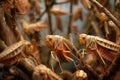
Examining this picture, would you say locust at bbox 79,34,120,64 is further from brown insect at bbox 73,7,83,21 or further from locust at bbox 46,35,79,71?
brown insect at bbox 73,7,83,21

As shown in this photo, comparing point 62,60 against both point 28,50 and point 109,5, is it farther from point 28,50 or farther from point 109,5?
point 109,5

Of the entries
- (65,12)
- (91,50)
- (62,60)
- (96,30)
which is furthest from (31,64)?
(65,12)

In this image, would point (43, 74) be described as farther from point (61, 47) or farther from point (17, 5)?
point (17, 5)

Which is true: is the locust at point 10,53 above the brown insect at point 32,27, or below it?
above

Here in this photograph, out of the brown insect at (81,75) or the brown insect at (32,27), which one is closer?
the brown insect at (81,75)

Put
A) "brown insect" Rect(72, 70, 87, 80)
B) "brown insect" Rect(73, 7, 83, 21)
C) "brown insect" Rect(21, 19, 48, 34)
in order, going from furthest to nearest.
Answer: "brown insect" Rect(73, 7, 83, 21), "brown insect" Rect(21, 19, 48, 34), "brown insect" Rect(72, 70, 87, 80)

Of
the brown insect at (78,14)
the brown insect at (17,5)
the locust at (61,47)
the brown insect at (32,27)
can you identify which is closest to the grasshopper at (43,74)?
the locust at (61,47)

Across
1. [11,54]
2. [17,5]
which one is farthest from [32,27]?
[11,54]

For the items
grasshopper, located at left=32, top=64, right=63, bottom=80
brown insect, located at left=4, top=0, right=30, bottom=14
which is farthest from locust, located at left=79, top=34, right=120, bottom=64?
brown insect, located at left=4, top=0, right=30, bottom=14

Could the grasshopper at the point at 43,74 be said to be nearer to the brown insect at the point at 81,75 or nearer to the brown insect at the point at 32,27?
the brown insect at the point at 81,75
